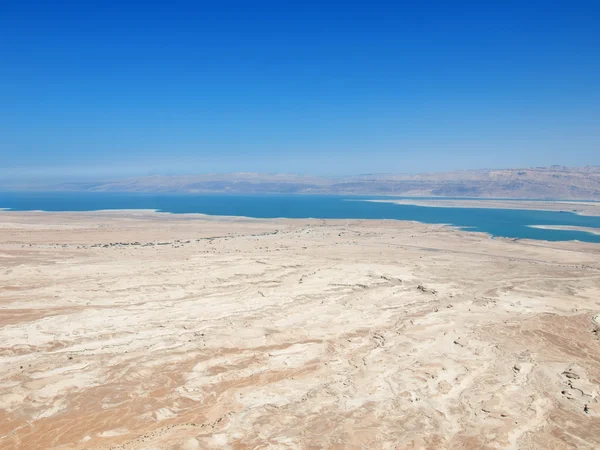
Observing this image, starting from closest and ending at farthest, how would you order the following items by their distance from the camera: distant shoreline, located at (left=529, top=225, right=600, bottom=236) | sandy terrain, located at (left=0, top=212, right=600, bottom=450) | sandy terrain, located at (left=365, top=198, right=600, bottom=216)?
sandy terrain, located at (left=0, top=212, right=600, bottom=450), distant shoreline, located at (left=529, top=225, right=600, bottom=236), sandy terrain, located at (left=365, top=198, right=600, bottom=216)

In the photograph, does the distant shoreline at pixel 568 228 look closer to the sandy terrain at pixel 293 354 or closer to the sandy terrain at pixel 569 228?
the sandy terrain at pixel 569 228

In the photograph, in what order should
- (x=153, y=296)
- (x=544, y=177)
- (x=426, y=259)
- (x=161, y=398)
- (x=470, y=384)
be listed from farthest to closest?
(x=544, y=177)
(x=426, y=259)
(x=153, y=296)
(x=470, y=384)
(x=161, y=398)

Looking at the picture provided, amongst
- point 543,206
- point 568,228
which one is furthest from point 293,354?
point 543,206

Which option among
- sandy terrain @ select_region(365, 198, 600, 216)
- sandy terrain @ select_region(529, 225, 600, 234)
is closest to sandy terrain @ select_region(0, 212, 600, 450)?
sandy terrain @ select_region(529, 225, 600, 234)

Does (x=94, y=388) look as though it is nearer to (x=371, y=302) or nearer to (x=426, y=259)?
(x=371, y=302)

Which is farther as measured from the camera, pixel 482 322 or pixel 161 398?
pixel 482 322

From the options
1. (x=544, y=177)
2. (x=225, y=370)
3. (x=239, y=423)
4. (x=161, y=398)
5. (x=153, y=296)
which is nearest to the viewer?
→ (x=239, y=423)

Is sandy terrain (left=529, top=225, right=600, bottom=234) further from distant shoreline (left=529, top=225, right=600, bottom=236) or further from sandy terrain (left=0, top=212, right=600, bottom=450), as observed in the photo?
Result: sandy terrain (left=0, top=212, right=600, bottom=450)

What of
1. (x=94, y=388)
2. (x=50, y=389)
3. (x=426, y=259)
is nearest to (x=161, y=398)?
(x=94, y=388)

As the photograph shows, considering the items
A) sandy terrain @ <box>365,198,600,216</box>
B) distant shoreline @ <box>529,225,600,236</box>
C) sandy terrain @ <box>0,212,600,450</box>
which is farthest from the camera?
sandy terrain @ <box>365,198,600,216</box>

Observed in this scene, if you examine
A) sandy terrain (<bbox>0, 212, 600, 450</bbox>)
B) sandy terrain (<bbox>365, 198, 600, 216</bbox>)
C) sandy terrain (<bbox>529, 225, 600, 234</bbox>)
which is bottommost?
sandy terrain (<bbox>365, 198, 600, 216</bbox>)
